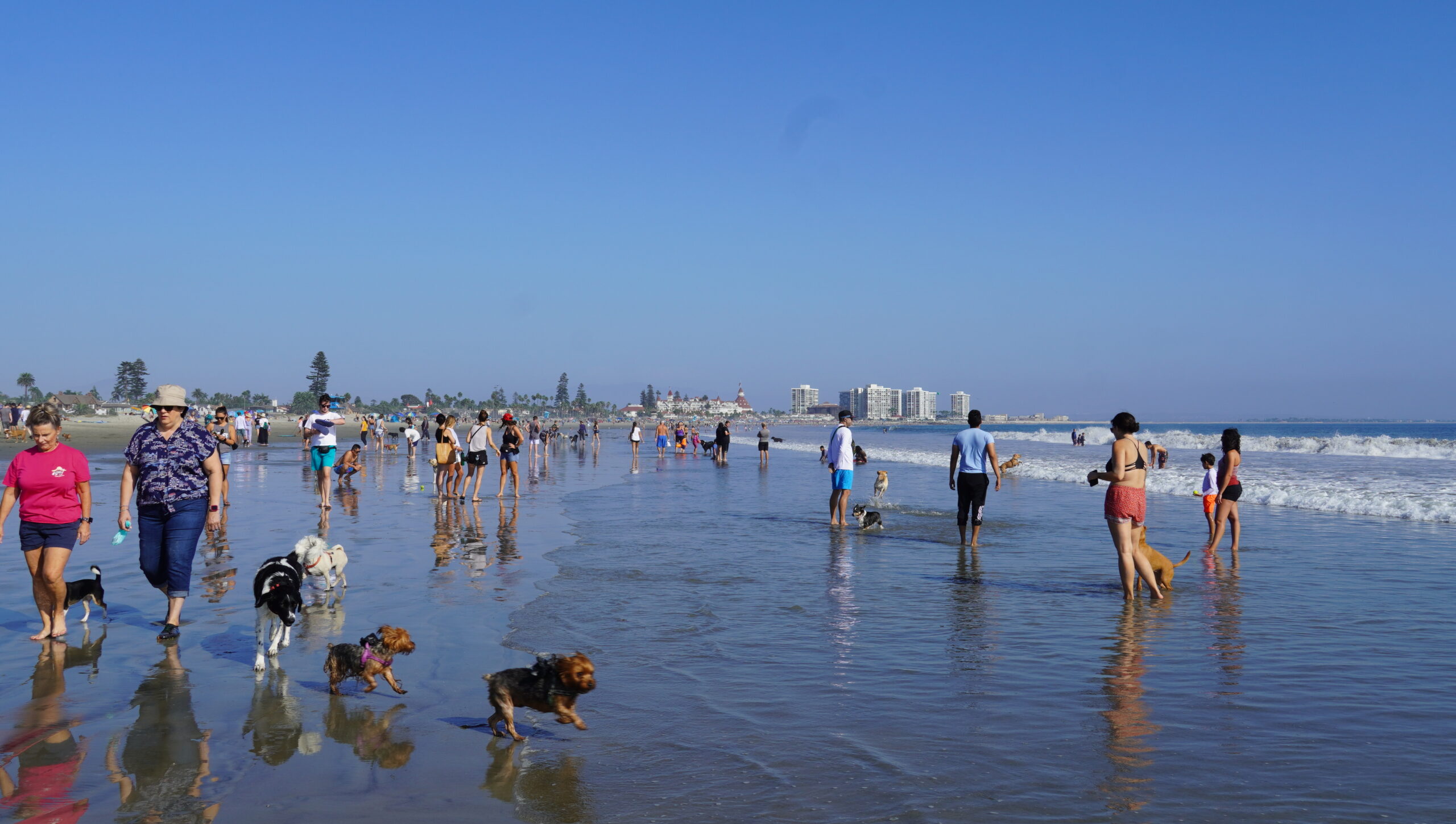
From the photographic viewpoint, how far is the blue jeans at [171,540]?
6180 mm

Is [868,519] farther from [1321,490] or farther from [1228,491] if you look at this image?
[1321,490]

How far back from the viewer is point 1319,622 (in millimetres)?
7191

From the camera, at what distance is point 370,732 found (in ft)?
14.8

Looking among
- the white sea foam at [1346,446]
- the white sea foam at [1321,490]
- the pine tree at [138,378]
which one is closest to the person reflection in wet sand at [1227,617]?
the white sea foam at [1321,490]

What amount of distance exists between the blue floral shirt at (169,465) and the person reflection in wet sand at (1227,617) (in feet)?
22.7

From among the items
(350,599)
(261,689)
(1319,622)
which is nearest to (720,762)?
(261,689)

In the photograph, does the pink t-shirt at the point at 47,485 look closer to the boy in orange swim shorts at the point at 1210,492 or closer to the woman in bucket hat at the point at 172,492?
the woman in bucket hat at the point at 172,492

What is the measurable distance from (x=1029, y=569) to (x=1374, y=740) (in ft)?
17.8

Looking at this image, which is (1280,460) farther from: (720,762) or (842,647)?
(720,762)

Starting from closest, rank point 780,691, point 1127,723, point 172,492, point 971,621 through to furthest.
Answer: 1. point 1127,723
2. point 780,691
3. point 172,492
4. point 971,621

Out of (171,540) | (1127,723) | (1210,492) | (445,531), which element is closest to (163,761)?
(171,540)

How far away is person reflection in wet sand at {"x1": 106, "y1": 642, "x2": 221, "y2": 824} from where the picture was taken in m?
3.58

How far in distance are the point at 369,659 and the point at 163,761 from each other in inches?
44.0

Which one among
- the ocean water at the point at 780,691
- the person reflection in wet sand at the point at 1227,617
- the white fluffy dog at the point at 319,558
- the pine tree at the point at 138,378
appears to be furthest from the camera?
the pine tree at the point at 138,378
